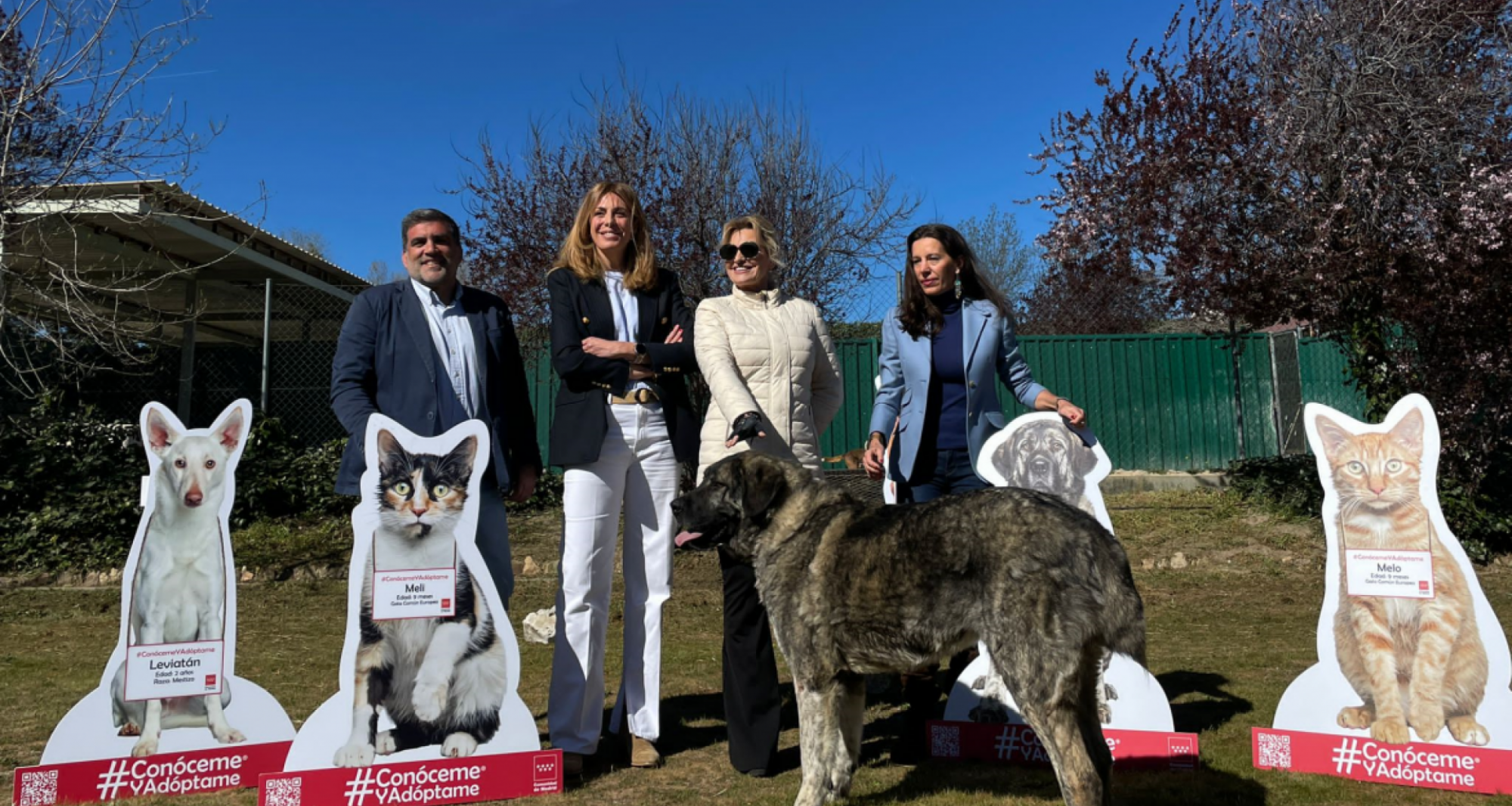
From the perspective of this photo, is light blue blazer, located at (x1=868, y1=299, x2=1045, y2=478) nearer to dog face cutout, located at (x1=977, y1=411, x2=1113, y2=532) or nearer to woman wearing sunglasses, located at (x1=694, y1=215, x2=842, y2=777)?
dog face cutout, located at (x1=977, y1=411, x2=1113, y2=532)

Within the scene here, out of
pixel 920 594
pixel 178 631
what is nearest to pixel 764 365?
pixel 920 594

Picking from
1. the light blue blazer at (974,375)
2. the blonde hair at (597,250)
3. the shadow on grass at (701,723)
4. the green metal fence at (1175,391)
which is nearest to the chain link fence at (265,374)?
the green metal fence at (1175,391)

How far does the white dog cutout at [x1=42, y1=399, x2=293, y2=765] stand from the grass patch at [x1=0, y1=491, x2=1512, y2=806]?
1.03ft

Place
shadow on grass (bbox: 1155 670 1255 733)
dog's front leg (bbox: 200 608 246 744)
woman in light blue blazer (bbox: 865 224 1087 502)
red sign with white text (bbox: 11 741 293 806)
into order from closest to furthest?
red sign with white text (bbox: 11 741 293 806) → dog's front leg (bbox: 200 608 246 744) → woman in light blue blazer (bbox: 865 224 1087 502) → shadow on grass (bbox: 1155 670 1255 733)

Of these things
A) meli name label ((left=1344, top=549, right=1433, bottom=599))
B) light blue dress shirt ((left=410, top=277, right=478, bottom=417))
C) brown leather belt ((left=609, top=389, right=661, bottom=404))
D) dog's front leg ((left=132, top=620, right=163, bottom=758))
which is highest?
light blue dress shirt ((left=410, top=277, right=478, bottom=417))

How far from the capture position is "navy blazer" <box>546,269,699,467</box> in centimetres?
421

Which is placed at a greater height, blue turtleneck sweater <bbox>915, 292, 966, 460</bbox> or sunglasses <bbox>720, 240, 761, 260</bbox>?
sunglasses <bbox>720, 240, 761, 260</bbox>

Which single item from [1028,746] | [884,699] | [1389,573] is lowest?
[884,699]

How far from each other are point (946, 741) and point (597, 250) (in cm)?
287

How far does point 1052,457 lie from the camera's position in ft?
14.5

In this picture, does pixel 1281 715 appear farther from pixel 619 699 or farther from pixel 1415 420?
pixel 619 699

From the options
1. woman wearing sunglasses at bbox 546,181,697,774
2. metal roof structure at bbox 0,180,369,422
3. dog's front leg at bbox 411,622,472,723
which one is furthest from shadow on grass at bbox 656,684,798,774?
metal roof structure at bbox 0,180,369,422

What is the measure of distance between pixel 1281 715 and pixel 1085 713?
1.33 metres

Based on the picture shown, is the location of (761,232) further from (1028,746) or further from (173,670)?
(173,670)
